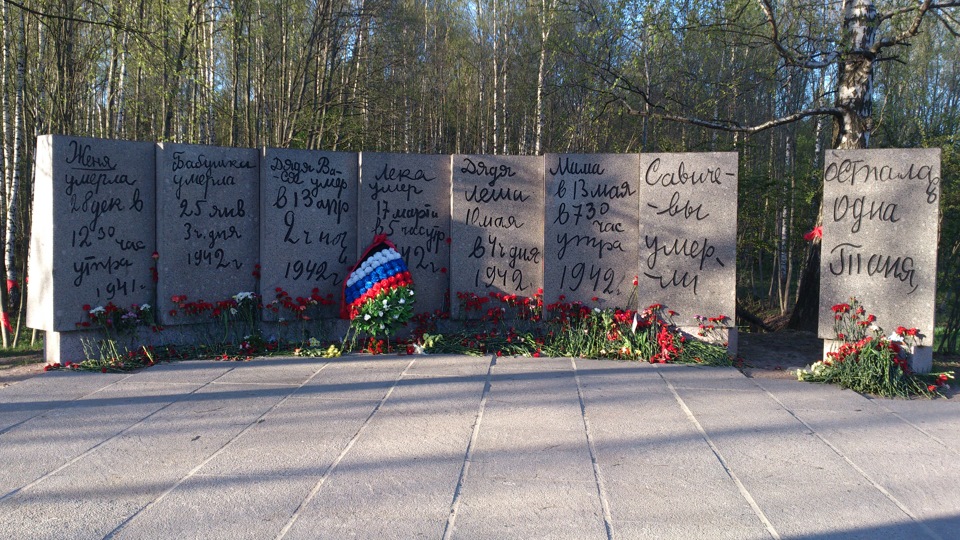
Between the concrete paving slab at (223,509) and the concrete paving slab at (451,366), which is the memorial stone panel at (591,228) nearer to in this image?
the concrete paving slab at (451,366)

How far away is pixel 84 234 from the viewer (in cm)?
723

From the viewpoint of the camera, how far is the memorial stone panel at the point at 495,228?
8383 millimetres

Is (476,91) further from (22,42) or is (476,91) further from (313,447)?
(313,447)

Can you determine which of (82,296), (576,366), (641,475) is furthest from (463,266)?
(641,475)

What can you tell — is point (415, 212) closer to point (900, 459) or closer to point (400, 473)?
point (400, 473)

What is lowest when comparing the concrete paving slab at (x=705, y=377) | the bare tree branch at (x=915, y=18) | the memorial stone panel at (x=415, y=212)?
the concrete paving slab at (x=705, y=377)

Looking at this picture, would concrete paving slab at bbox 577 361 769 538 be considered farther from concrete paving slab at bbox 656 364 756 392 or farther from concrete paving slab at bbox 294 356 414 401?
concrete paving slab at bbox 294 356 414 401

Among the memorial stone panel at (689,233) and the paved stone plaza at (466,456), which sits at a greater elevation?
the memorial stone panel at (689,233)

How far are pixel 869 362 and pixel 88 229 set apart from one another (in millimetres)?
7430

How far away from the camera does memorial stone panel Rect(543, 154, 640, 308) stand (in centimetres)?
810

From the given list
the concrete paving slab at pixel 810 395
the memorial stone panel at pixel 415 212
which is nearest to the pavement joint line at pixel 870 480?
the concrete paving slab at pixel 810 395

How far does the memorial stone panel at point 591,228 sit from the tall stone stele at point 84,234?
430cm

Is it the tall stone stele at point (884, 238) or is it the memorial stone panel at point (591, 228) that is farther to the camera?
the memorial stone panel at point (591, 228)

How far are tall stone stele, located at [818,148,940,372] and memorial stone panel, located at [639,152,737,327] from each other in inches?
37.4
